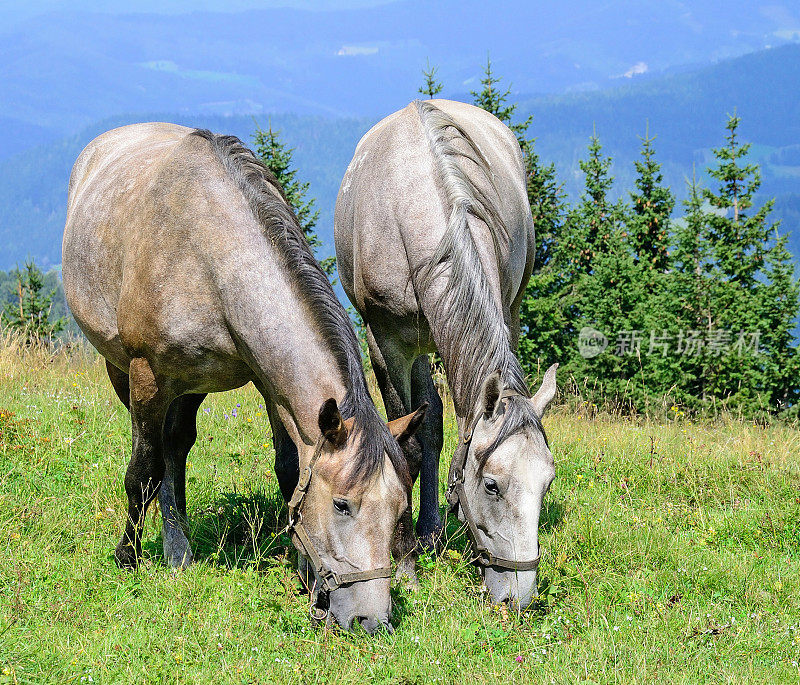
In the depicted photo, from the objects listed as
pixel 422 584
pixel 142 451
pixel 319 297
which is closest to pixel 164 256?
pixel 319 297

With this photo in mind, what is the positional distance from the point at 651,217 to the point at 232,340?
1544 cm

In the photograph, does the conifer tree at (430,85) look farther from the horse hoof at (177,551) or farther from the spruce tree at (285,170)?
the horse hoof at (177,551)

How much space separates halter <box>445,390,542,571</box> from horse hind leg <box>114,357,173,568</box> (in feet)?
5.55

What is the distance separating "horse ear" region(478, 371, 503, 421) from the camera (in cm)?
369

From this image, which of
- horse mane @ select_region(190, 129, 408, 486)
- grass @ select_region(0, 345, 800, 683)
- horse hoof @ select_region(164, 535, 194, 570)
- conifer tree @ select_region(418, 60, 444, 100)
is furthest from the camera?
conifer tree @ select_region(418, 60, 444, 100)

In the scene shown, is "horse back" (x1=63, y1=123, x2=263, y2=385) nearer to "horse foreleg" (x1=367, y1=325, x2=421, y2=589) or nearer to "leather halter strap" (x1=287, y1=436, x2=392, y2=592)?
"leather halter strap" (x1=287, y1=436, x2=392, y2=592)

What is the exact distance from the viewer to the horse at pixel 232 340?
329 cm

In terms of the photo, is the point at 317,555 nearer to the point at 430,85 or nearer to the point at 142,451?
the point at 142,451

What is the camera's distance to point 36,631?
362 centimetres

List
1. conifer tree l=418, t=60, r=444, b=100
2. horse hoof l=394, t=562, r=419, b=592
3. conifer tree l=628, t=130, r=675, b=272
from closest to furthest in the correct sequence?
horse hoof l=394, t=562, r=419, b=592 < conifer tree l=418, t=60, r=444, b=100 < conifer tree l=628, t=130, r=675, b=272

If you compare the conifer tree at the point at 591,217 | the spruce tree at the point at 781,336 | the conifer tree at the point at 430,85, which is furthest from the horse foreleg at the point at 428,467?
the conifer tree at the point at 591,217

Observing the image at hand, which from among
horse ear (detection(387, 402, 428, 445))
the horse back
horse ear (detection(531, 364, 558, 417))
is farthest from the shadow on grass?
horse ear (detection(531, 364, 558, 417))

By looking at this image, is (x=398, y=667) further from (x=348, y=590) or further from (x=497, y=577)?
(x=497, y=577)

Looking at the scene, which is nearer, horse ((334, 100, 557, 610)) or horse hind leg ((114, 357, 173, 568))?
horse ((334, 100, 557, 610))
